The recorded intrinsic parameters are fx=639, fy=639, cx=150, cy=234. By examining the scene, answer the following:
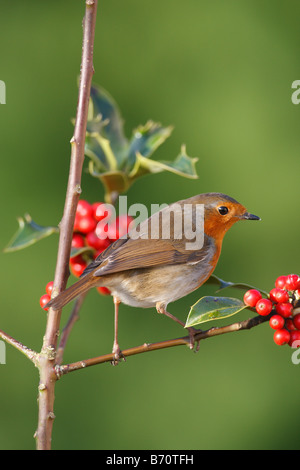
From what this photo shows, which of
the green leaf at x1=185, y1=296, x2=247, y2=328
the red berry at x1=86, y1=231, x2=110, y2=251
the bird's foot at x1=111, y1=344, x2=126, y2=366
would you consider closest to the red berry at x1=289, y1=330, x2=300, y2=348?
the green leaf at x1=185, y1=296, x2=247, y2=328

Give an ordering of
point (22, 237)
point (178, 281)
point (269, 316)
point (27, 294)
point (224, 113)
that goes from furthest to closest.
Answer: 1. point (224, 113)
2. point (27, 294)
3. point (178, 281)
4. point (22, 237)
5. point (269, 316)

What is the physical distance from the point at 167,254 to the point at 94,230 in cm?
23

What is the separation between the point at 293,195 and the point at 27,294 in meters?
1.68

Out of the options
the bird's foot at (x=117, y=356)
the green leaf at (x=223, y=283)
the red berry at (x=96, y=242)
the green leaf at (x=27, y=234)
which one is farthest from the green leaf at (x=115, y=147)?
the bird's foot at (x=117, y=356)

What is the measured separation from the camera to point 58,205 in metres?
3.79

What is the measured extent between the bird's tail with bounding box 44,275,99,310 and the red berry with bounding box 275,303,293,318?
1.38 feet

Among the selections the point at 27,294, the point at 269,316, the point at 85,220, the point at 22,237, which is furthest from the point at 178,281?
the point at 27,294

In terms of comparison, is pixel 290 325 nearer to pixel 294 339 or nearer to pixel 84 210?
pixel 294 339

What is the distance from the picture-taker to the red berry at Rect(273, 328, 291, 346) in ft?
4.18

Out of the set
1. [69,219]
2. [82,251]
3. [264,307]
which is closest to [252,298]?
[264,307]

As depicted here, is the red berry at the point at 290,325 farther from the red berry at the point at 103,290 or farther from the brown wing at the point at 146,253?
the red berry at the point at 103,290

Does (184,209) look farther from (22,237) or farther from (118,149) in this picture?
(22,237)

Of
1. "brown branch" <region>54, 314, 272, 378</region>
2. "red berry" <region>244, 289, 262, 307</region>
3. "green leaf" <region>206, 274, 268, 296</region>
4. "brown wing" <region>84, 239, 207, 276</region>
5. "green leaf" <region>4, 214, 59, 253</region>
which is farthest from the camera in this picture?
"brown wing" <region>84, 239, 207, 276</region>

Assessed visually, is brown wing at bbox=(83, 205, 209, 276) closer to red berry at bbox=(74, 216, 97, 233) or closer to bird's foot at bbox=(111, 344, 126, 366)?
red berry at bbox=(74, 216, 97, 233)
